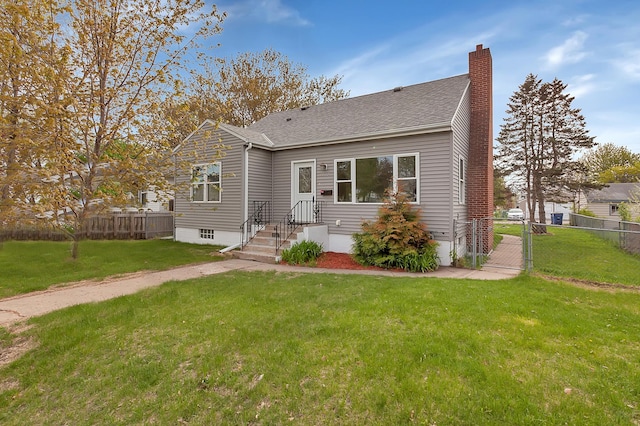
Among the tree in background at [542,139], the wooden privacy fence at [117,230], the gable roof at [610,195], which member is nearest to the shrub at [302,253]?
the wooden privacy fence at [117,230]

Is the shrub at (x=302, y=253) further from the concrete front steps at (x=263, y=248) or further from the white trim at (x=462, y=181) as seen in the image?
the white trim at (x=462, y=181)

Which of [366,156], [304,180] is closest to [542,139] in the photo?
[366,156]

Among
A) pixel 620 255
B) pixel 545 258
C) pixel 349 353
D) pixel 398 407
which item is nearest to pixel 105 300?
pixel 349 353

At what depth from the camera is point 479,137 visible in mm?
10438

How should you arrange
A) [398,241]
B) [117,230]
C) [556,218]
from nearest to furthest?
1. [398,241]
2. [117,230]
3. [556,218]

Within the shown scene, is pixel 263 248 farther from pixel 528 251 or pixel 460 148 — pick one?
pixel 528 251

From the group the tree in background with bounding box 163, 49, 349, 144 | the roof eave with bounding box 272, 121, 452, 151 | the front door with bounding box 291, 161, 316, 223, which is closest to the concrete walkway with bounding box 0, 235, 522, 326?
the front door with bounding box 291, 161, 316, 223

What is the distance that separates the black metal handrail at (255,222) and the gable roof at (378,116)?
2.29m

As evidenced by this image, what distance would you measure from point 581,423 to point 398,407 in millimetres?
1333

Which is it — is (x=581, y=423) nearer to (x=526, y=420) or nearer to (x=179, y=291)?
(x=526, y=420)

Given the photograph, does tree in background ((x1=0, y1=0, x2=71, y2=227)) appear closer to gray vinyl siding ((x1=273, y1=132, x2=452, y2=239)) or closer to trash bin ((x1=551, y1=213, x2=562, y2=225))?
gray vinyl siding ((x1=273, y1=132, x2=452, y2=239))

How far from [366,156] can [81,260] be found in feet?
28.7

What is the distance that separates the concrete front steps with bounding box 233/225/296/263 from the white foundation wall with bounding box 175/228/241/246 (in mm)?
1227

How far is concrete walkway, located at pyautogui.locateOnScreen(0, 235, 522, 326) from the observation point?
4941 mm
